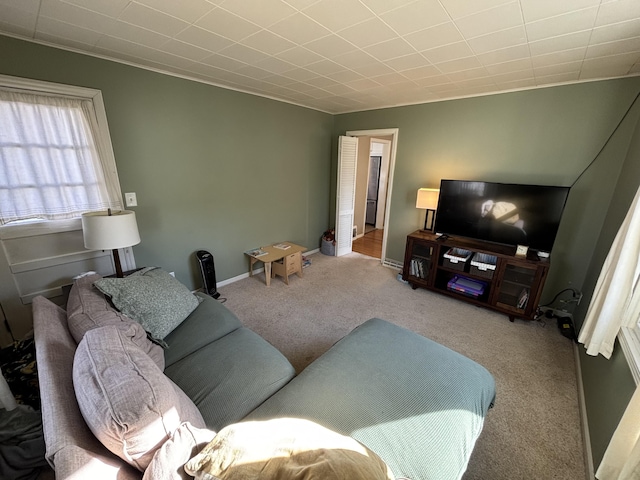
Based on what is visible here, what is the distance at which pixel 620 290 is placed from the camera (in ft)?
4.73

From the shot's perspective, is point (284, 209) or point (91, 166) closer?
point (91, 166)

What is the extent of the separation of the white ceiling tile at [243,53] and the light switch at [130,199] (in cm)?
150

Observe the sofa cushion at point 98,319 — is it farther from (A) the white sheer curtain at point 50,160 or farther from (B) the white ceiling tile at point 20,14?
(B) the white ceiling tile at point 20,14

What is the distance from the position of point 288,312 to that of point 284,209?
167cm

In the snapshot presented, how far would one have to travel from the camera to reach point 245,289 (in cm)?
323

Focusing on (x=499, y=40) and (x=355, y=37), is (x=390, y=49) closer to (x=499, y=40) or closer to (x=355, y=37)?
(x=355, y=37)

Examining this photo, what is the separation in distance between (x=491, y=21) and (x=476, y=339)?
2408 mm

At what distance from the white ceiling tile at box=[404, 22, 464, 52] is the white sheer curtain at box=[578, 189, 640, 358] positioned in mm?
1371

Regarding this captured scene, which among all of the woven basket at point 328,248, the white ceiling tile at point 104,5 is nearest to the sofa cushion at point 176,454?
the white ceiling tile at point 104,5

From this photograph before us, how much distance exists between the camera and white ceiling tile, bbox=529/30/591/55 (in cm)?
160

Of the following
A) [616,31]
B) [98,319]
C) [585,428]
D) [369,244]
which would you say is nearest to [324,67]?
[616,31]

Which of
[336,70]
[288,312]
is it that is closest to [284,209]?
[288,312]

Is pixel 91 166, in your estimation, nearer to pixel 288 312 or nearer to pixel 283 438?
pixel 288 312

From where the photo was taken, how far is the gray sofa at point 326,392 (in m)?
0.82
